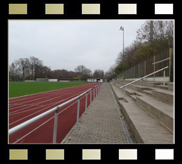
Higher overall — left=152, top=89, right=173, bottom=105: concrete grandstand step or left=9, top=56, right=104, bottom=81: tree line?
left=9, top=56, right=104, bottom=81: tree line

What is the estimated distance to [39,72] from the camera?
6831 cm

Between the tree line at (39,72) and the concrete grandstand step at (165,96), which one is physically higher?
the tree line at (39,72)

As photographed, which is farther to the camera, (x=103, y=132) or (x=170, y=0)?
(x=103, y=132)

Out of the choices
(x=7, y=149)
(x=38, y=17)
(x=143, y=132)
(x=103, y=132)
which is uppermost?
(x=38, y=17)

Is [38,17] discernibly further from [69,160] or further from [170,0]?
[69,160]

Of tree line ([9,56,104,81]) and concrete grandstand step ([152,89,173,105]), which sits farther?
tree line ([9,56,104,81])

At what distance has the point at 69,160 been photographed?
73.7 inches

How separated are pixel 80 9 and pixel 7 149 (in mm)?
1786

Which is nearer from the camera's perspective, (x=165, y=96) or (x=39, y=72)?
(x=165, y=96)

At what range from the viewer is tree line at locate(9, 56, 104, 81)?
5797cm

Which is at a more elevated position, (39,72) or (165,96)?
(39,72)

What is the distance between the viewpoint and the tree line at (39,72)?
5797cm

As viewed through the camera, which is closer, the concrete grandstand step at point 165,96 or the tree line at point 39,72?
the concrete grandstand step at point 165,96
